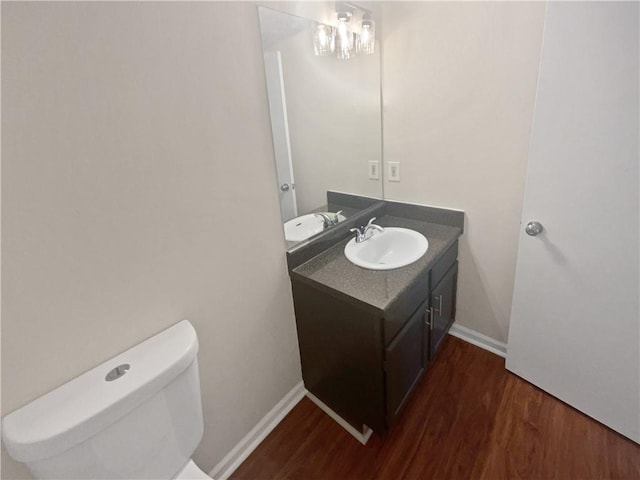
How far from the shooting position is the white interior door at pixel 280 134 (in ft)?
4.09

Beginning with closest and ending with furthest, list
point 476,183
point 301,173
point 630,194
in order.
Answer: point 630,194
point 301,173
point 476,183

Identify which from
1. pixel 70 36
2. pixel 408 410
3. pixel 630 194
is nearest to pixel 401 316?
pixel 408 410

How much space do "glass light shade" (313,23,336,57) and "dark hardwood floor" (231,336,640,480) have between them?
1.83m

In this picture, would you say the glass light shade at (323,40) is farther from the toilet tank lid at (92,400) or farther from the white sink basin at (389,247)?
the toilet tank lid at (92,400)

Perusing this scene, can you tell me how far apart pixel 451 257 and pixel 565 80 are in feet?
3.09

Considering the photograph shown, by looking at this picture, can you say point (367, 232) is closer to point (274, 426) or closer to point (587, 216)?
point (587, 216)

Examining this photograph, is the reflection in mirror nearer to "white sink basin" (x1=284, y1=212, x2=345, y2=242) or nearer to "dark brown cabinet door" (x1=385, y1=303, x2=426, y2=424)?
"white sink basin" (x1=284, y1=212, x2=345, y2=242)

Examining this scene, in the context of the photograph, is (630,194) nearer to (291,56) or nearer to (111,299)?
(291,56)

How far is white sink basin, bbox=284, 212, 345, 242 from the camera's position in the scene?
1.46 metres

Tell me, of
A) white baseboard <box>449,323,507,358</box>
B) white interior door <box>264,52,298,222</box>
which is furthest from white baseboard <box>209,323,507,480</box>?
white interior door <box>264,52,298,222</box>

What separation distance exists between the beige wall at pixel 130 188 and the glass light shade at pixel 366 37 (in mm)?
724

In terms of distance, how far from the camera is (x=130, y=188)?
0.90 metres

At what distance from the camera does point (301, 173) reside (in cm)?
152

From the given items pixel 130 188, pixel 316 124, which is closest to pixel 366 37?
pixel 316 124
